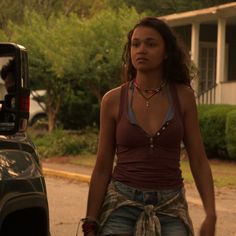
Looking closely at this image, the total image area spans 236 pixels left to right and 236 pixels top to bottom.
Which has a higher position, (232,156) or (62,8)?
(62,8)

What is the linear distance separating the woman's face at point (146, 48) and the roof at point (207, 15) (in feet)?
51.7

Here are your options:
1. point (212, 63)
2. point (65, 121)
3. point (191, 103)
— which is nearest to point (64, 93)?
point (65, 121)

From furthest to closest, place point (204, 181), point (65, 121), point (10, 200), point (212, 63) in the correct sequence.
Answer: point (212, 63) → point (65, 121) → point (204, 181) → point (10, 200)

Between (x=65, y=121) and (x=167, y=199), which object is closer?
(x=167, y=199)

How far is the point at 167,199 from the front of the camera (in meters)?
3.54

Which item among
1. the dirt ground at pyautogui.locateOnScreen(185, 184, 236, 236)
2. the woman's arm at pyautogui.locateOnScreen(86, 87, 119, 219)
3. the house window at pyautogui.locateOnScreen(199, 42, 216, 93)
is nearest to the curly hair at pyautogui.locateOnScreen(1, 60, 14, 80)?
the woman's arm at pyautogui.locateOnScreen(86, 87, 119, 219)

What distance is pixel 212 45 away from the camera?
23.9m

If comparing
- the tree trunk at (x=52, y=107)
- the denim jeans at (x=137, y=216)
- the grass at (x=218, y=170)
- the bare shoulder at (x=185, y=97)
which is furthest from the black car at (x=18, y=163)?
the tree trunk at (x=52, y=107)

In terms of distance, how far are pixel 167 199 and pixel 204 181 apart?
235 mm

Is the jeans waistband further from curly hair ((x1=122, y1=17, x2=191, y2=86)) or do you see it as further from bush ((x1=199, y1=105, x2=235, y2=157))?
bush ((x1=199, y1=105, x2=235, y2=157))

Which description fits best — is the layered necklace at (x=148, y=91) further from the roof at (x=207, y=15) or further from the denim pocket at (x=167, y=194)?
the roof at (x=207, y=15)

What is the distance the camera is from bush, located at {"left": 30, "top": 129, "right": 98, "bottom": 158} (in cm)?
1914

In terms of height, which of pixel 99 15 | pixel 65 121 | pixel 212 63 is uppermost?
pixel 99 15

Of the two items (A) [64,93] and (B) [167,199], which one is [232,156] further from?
(B) [167,199]
